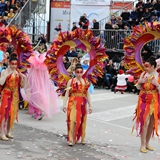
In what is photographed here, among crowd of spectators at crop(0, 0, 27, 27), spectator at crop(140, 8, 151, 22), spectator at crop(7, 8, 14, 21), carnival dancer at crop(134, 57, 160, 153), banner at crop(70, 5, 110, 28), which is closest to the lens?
carnival dancer at crop(134, 57, 160, 153)

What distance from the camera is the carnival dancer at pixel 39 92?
32.8 ft

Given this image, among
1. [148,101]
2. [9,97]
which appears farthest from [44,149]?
[148,101]

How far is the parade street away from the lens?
682 centimetres

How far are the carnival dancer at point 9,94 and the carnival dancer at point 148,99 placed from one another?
2285 mm

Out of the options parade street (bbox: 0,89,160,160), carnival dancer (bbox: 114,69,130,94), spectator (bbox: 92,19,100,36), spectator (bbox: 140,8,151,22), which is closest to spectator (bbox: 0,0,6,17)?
spectator (bbox: 92,19,100,36)

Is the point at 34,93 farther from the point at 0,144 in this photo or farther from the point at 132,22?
the point at 132,22

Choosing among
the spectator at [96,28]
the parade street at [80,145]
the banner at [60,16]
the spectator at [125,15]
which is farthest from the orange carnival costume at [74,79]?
the banner at [60,16]

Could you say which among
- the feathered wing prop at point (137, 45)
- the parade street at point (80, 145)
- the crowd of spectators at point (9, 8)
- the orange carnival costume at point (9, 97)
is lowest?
the parade street at point (80, 145)

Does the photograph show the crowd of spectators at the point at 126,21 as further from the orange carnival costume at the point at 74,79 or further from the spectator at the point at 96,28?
the orange carnival costume at the point at 74,79

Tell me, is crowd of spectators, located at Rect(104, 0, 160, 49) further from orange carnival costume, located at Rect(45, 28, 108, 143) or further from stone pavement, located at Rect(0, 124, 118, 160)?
stone pavement, located at Rect(0, 124, 118, 160)

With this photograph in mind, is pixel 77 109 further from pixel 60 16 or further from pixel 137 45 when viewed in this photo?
pixel 60 16

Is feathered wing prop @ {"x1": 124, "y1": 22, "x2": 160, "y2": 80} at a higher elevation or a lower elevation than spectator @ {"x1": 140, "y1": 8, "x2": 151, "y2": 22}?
lower

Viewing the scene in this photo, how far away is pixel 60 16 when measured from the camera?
23750 mm

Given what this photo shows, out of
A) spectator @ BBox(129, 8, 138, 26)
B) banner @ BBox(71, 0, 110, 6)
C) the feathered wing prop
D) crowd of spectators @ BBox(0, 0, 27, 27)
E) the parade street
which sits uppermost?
banner @ BBox(71, 0, 110, 6)
